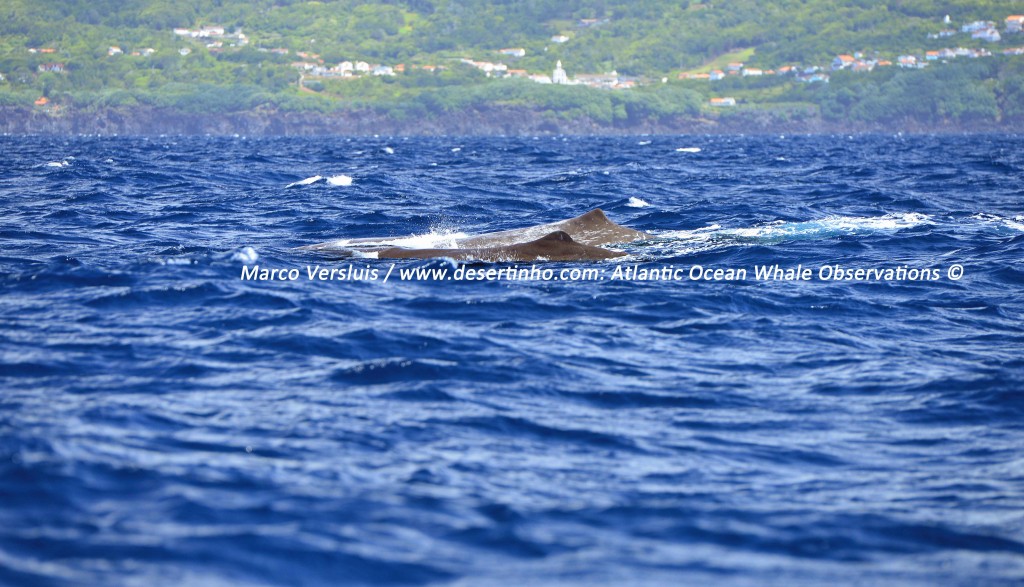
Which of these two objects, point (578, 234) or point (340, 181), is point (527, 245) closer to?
point (578, 234)

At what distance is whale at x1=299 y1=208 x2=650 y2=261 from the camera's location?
17.2m

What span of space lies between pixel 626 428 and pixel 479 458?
1507 millimetres

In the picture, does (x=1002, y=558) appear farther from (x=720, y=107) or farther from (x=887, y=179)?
(x=720, y=107)

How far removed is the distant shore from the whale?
166 meters

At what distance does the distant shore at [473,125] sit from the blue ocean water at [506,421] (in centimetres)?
17052

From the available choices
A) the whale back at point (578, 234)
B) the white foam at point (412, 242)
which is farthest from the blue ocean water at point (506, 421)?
the whale back at point (578, 234)

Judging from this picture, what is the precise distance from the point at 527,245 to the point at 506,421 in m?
8.22

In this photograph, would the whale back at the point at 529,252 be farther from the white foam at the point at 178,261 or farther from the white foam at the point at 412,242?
the white foam at the point at 178,261

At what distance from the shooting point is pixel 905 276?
56.6ft

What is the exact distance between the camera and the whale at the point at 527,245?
17.2 meters

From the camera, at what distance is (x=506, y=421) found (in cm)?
934

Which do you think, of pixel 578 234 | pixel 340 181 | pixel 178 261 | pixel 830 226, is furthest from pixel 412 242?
pixel 340 181

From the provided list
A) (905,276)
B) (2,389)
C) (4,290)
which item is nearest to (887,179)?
(905,276)

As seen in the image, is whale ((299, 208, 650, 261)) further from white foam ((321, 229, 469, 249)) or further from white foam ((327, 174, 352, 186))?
white foam ((327, 174, 352, 186))
